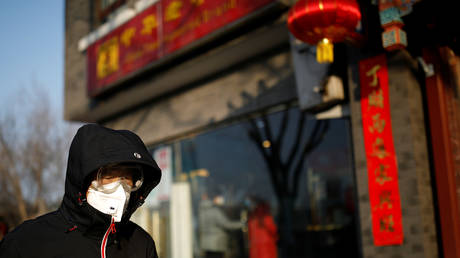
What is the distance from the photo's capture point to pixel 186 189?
10.1 m

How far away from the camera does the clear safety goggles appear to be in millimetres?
2662

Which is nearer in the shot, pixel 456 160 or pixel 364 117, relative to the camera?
pixel 456 160

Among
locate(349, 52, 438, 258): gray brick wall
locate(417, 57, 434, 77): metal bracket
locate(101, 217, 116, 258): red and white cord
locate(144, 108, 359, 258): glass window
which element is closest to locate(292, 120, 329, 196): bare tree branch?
locate(144, 108, 359, 258): glass window

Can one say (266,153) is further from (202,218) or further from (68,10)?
(68,10)

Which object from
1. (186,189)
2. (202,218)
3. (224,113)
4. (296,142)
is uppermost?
(224,113)

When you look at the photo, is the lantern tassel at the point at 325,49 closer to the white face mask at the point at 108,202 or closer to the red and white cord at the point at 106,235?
the white face mask at the point at 108,202

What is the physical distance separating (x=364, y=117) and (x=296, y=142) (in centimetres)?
328

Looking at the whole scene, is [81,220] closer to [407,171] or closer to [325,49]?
[325,49]

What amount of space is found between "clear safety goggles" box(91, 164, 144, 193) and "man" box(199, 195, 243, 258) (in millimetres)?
6552

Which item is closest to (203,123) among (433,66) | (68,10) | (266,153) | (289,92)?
(266,153)

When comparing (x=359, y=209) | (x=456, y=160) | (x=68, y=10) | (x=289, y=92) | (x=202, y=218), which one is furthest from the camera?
(x=68, y=10)

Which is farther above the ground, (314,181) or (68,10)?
(68,10)

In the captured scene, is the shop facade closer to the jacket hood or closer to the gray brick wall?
the gray brick wall

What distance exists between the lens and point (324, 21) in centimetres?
475
